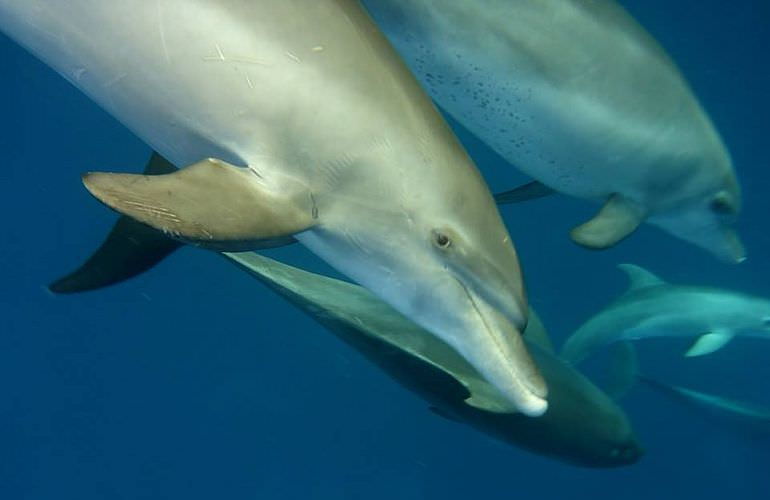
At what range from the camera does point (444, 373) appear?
5.55 meters

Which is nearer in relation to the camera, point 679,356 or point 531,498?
point 531,498

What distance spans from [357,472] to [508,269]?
8.79m

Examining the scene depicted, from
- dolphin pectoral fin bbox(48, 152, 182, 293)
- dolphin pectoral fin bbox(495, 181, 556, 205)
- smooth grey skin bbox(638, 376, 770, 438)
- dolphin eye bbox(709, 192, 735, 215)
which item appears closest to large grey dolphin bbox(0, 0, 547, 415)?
dolphin pectoral fin bbox(48, 152, 182, 293)

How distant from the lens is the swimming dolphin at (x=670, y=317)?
10.3 meters

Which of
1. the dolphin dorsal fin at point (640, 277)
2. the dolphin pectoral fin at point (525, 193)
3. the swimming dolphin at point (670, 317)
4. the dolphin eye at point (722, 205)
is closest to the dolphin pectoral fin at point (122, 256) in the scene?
the dolphin pectoral fin at point (525, 193)

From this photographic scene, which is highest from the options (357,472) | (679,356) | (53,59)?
(679,356)

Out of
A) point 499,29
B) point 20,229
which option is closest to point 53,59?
point 499,29

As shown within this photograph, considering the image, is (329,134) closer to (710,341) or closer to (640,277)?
(640,277)

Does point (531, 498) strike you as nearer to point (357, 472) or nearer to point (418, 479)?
point (418, 479)

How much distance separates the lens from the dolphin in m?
5.17

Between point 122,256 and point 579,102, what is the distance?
306 cm

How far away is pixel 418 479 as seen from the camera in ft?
38.4

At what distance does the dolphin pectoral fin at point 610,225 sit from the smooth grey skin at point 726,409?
19.1 feet

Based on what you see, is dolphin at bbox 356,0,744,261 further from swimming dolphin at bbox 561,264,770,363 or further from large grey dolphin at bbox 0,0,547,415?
swimming dolphin at bbox 561,264,770,363
